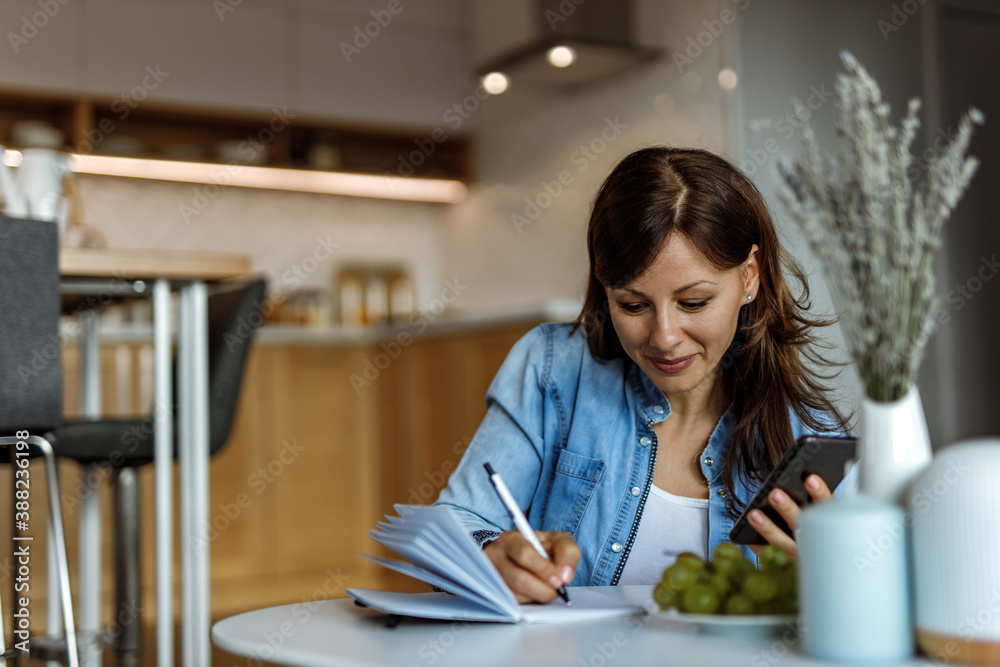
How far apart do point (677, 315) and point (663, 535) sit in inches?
9.8

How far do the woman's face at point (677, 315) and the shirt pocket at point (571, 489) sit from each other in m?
0.13

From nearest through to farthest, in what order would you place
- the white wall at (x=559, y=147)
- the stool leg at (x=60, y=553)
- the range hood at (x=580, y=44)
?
the stool leg at (x=60, y=553) < the white wall at (x=559, y=147) < the range hood at (x=580, y=44)

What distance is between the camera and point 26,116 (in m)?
3.91

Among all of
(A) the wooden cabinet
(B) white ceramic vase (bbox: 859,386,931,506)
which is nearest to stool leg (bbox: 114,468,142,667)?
(B) white ceramic vase (bbox: 859,386,931,506)

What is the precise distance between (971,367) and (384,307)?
2368 millimetres

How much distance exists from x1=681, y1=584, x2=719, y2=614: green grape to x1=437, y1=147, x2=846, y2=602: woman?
0.38 metres

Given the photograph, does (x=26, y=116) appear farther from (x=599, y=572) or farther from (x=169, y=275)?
(x=599, y=572)

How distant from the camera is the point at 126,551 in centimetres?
225

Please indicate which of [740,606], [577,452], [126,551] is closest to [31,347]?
[126,551]

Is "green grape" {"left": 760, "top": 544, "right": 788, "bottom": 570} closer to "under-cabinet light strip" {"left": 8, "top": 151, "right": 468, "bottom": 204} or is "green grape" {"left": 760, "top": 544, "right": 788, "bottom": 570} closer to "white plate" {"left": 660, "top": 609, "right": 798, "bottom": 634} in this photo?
"white plate" {"left": 660, "top": 609, "right": 798, "bottom": 634}

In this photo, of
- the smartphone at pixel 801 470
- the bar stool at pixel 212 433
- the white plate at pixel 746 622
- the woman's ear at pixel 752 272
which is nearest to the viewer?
the white plate at pixel 746 622

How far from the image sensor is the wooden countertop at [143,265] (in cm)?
194

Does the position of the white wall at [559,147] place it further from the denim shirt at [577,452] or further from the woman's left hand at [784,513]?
the woman's left hand at [784,513]

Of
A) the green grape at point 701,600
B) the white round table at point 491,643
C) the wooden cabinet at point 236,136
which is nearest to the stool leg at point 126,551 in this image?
the white round table at point 491,643
